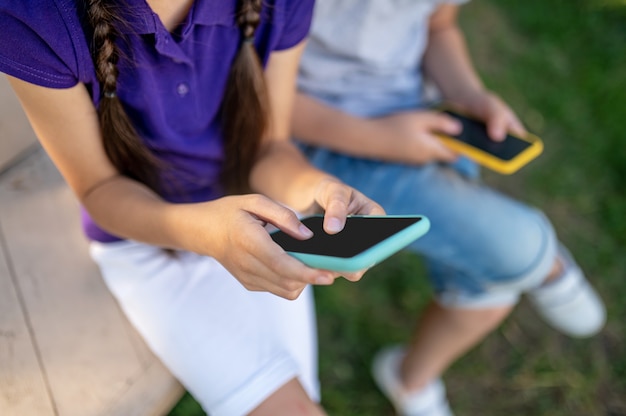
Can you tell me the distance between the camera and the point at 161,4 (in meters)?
0.70

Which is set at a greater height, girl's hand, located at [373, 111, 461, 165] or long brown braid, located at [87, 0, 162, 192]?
long brown braid, located at [87, 0, 162, 192]

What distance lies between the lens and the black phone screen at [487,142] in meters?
1.00

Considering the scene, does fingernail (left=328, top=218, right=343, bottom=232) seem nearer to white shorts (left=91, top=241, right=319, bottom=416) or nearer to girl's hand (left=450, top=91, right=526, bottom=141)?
white shorts (left=91, top=241, right=319, bottom=416)

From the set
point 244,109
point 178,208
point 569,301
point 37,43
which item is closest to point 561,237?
point 569,301

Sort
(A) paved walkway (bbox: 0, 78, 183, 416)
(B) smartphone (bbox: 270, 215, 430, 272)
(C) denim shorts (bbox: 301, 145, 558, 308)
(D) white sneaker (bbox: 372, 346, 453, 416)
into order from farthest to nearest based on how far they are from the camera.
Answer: (D) white sneaker (bbox: 372, 346, 453, 416), (C) denim shorts (bbox: 301, 145, 558, 308), (A) paved walkway (bbox: 0, 78, 183, 416), (B) smartphone (bbox: 270, 215, 430, 272)

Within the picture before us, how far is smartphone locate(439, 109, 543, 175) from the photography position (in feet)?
3.23

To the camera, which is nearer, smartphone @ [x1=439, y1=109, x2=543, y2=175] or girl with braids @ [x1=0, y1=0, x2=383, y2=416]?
girl with braids @ [x1=0, y1=0, x2=383, y2=416]

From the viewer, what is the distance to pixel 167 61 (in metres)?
0.73

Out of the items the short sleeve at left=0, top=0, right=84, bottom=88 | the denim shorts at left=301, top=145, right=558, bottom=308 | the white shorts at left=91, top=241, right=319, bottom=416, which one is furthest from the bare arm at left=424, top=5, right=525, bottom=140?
the short sleeve at left=0, top=0, right=84, bottom=88

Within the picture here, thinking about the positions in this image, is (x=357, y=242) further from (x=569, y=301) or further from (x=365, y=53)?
(x=569, y=301)

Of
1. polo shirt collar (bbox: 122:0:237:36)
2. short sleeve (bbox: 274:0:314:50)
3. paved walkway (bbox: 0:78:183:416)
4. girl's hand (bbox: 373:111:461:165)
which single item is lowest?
paved walkway (bbox: 0:78:183:416)

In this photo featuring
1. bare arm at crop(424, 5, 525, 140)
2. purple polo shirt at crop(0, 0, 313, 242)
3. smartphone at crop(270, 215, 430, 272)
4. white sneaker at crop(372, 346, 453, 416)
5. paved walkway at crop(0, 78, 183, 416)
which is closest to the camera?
smartphone at crop(270, 215, 430, 272)

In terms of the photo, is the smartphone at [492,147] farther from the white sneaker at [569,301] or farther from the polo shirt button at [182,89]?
the polo shirt button at [182,89]

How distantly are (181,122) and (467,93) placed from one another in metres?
0.56
